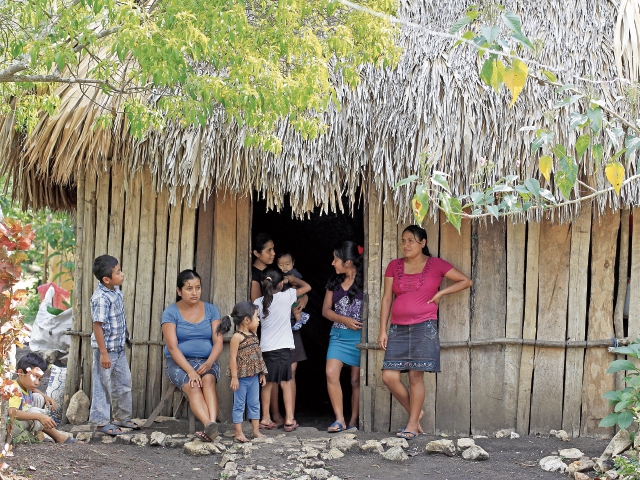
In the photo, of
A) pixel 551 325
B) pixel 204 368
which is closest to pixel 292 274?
pixel 204 368

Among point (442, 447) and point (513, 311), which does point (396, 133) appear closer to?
point (513, 311)

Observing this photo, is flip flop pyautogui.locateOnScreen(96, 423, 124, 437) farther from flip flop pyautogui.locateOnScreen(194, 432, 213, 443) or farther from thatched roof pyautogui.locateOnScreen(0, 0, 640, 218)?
thatched roof pyautogui.locateOnScreen(0, 0, 640, 218)

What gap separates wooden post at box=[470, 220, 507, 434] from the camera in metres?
6.12

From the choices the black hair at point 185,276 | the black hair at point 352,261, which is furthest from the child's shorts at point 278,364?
the black hair at point 185,276

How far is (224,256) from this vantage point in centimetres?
654

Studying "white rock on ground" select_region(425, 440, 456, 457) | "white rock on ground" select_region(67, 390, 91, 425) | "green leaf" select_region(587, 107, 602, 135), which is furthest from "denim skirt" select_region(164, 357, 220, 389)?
"green leaf" select_region(587, 107, 602, 135)

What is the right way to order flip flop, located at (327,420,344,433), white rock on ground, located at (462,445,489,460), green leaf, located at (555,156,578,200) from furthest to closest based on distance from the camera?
1. flip flop, located at (327,420,344,433)
2. white rock on ground, located at (462,445,489,460)
3. green leaf, located at (555,156,578,200)

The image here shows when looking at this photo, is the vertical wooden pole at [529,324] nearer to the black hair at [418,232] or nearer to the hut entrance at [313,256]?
the black hair at [418,232]

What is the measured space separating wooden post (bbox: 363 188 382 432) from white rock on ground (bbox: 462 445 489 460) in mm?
966

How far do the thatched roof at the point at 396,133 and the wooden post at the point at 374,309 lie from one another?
260mm

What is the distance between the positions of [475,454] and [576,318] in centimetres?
139

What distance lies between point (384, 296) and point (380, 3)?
231cm

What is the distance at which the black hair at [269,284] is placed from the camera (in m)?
6.28

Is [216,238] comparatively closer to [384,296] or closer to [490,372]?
[384,296]
